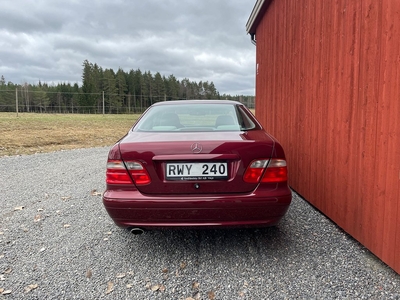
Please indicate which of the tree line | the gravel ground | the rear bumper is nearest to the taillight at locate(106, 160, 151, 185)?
the rear bumper

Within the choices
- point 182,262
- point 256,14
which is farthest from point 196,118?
point 256,14

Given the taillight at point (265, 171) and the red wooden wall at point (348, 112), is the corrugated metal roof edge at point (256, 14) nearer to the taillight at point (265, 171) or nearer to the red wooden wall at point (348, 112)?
the red wooden wall at point (348, 112)

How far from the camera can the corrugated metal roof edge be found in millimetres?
6262

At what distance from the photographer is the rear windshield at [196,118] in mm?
2992

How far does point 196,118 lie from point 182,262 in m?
1.51

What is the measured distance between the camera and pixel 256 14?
275 inches

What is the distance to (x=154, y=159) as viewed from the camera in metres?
2.36

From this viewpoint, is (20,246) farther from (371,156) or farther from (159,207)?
(371,156)

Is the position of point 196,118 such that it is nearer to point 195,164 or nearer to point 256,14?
point 195,164

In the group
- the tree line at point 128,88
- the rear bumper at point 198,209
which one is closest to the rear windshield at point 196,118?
the rear bumper at point 198,209

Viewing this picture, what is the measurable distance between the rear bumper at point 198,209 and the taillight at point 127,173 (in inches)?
4.0

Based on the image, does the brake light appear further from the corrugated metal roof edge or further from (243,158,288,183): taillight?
the corrugated metal roof edge

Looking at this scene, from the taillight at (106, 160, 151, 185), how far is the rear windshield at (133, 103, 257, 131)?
667 millimetres

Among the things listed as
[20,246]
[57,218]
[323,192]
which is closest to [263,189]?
[323,192]
